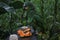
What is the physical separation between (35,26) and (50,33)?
0.20 metres

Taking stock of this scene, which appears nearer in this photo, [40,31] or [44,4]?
[40,31]

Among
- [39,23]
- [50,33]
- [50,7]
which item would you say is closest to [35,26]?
[39,23]

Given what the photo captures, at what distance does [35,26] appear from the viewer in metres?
1.99

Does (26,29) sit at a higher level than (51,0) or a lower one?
lower

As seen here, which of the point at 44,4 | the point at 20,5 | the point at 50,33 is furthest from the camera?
the point at 44,4

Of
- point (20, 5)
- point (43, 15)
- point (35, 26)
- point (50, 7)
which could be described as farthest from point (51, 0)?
point (20, 5)

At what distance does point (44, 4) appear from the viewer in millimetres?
2107

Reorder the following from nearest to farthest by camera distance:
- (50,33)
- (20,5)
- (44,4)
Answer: (20,5), (50,33), (44,4)

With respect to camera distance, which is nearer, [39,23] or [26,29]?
[26,29]

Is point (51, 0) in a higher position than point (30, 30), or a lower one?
higher

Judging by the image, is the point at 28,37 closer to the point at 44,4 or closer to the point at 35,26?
the point at 35,26

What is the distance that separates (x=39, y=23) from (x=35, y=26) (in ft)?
0.20

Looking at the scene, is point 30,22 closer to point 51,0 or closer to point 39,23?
point 39,23

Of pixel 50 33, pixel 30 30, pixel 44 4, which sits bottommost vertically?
pixel 50 33
